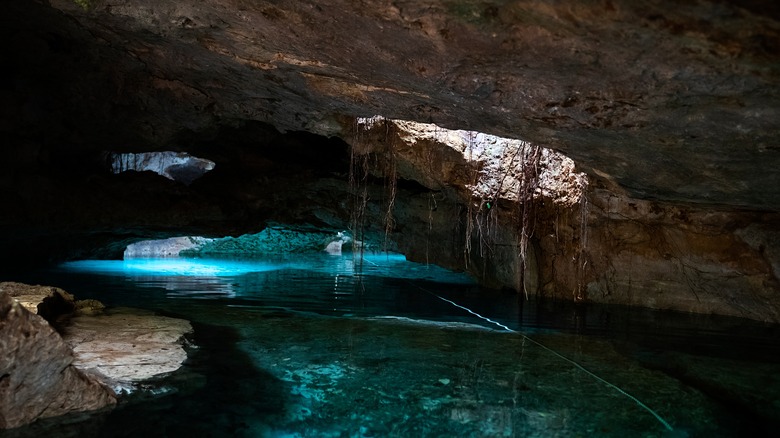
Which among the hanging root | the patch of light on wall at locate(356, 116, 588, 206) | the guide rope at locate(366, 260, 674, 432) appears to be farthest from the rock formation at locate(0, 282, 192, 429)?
the hanging root

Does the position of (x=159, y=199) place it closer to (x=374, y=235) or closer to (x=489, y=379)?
(x=374, y=235)

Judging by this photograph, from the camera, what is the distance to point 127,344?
14.5ft

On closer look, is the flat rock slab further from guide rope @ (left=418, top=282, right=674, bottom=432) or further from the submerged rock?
guide rope @ (left=418, top=282, right=674, bottom=432)

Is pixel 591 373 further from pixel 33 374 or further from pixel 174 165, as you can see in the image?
pixel 174 165

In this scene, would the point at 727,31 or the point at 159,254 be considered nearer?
the point at 727,31

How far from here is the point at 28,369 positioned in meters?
2.80

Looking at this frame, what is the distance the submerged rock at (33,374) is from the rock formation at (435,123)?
7.96ft

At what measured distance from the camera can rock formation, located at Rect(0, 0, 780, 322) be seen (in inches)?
119

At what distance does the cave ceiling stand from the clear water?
179cm

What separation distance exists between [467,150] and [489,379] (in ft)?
14.1

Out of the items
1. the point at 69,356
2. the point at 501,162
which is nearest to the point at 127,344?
the point at 69,356

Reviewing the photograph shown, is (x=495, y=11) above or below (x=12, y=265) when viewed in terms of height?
above

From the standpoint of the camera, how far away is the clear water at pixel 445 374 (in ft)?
9.85

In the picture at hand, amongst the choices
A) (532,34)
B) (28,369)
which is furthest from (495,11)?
(28,369)
